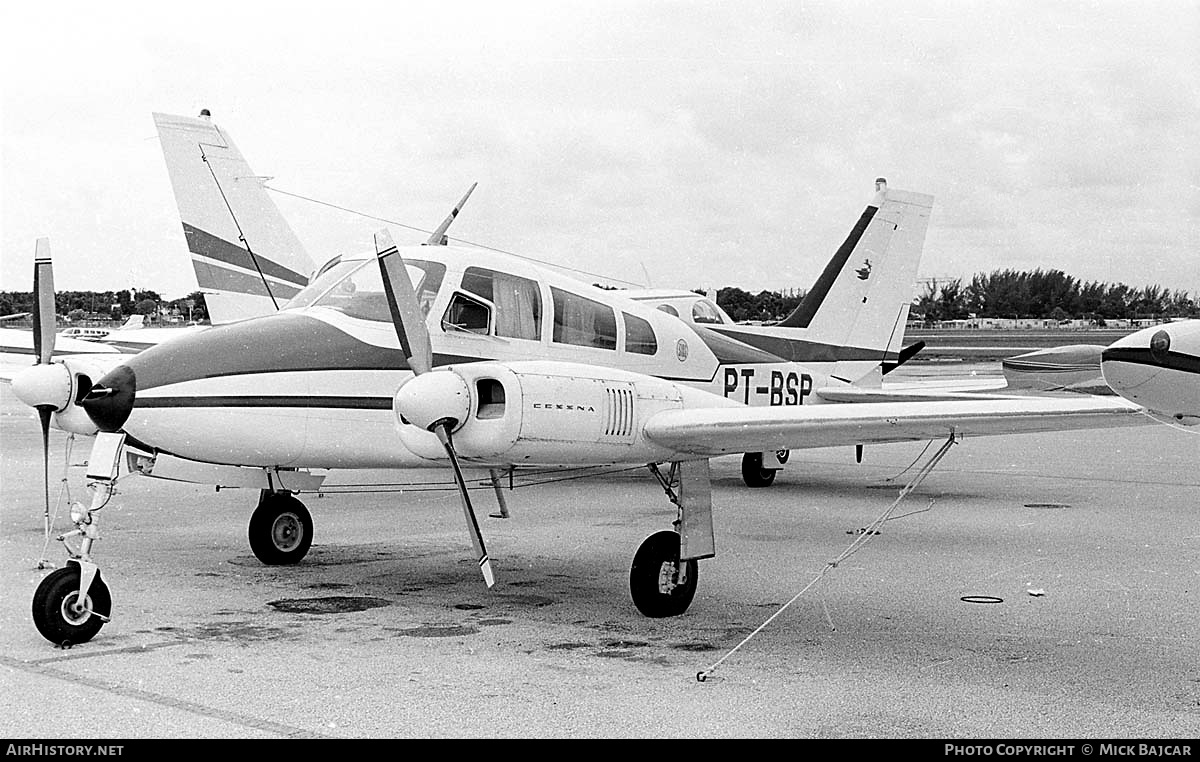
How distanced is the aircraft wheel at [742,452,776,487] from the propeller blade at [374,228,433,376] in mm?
8456

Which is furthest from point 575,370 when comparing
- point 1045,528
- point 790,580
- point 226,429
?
point 1045,528

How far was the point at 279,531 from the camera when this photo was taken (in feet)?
31.1

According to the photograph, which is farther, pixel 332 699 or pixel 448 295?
pixel 448 295

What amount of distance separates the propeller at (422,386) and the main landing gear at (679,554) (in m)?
1.03

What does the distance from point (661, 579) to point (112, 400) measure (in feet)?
11.8

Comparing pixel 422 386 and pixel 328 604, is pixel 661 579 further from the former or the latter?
pixel 328 604

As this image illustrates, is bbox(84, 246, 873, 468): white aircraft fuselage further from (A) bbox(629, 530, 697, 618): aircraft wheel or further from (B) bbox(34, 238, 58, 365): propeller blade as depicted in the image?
(B) bbox(34, 238, 58, 365): propeller blade

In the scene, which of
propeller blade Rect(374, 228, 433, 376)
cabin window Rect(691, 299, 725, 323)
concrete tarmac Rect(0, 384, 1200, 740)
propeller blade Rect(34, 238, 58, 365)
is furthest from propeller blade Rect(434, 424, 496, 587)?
cabin window Rect(691, 299, 725, 323)

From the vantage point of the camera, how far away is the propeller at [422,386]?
22.4 ft

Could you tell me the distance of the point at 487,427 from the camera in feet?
22.8

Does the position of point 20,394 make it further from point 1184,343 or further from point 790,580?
point 1184,343

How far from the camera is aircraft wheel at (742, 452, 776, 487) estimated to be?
15.5 metres

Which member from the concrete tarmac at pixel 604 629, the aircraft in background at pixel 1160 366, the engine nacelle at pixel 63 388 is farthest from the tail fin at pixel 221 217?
the aircraft in background at pixel 1160 366

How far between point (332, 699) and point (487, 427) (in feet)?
6.28
